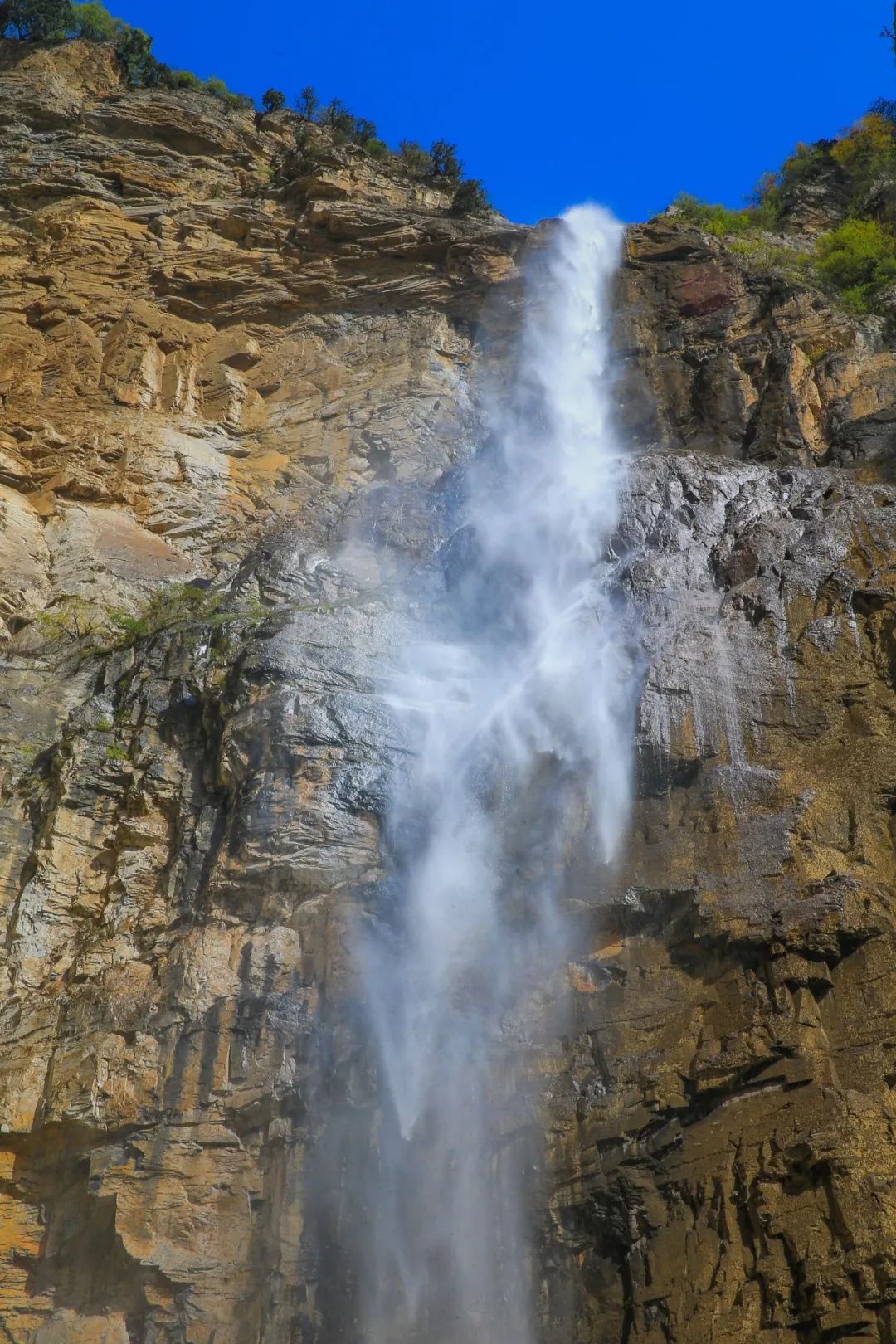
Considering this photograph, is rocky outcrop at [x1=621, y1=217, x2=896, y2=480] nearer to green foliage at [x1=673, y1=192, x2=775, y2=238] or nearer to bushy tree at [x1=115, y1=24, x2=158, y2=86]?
green foliage at [x1=673, y1=192, x2=775, y2=238]

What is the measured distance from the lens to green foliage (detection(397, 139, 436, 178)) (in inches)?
1248

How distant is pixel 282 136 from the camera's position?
3100 cm

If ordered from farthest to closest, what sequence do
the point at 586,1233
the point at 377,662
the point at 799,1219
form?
the point at 377,662 → the point at 586,1233 → the point at 799,1219

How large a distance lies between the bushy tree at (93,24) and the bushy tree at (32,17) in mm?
467

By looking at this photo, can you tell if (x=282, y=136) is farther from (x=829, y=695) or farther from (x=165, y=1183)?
(x=165, y=1183)

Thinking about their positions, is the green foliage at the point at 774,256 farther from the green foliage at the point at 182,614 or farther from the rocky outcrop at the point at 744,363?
the green foliage at the point at 182,614

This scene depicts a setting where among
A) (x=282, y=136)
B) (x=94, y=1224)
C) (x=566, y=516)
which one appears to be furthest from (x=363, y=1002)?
(x=282, y=136)

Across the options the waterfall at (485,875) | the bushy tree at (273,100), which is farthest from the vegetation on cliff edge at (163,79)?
the waterfall at (485,875)

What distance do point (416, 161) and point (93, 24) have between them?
8.68 meters

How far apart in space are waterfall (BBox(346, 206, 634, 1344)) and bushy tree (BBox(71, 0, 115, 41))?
17.9m

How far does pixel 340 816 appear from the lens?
1595 centimetres

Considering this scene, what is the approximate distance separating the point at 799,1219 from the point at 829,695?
6.16 metres

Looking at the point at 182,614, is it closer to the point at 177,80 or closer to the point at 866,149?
the point at 177,80

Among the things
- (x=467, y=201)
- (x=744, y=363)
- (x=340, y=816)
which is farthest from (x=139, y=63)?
(x=340, y=816)
